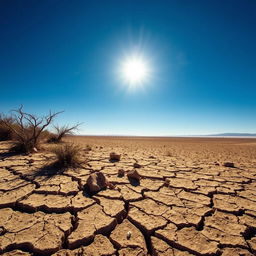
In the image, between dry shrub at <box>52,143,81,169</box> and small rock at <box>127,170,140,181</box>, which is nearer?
small rock at <box>127,170,140,181</box>

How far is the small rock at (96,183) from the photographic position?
2285 mm

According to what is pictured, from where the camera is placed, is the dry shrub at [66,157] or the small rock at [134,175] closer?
the small rock at [134,175]

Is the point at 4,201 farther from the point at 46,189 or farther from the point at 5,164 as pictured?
the point at 5,164

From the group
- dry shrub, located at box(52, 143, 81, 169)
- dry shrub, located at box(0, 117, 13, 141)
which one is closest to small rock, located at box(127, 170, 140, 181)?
dry shrub, located at box(52, 143, 81, 169)

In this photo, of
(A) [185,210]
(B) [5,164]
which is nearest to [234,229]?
(A) [185,210]

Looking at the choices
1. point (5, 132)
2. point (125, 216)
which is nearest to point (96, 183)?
point (125, 216)

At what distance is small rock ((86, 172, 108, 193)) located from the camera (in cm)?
229

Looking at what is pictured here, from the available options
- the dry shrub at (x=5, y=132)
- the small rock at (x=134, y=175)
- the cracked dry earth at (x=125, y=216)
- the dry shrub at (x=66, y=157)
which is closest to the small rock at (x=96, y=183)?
the cracked dry earth at (x=125, y=216)

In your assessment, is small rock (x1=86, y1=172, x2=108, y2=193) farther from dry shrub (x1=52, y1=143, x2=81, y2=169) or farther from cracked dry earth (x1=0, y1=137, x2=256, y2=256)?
dry shrub (x1=52, y1=143, x2=81, y2=169)

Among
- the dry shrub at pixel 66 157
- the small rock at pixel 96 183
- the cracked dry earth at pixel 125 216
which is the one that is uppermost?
the dry shrub at pixel 66 157

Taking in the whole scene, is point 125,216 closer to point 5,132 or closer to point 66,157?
point 66,157

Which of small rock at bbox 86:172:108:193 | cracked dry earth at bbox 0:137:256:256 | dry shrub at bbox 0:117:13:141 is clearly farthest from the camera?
dry shrub at bbox 0:117:13:141

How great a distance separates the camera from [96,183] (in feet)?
7.84

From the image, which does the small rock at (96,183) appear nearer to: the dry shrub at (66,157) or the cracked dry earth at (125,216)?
the cracked dry earth at (125,216)
